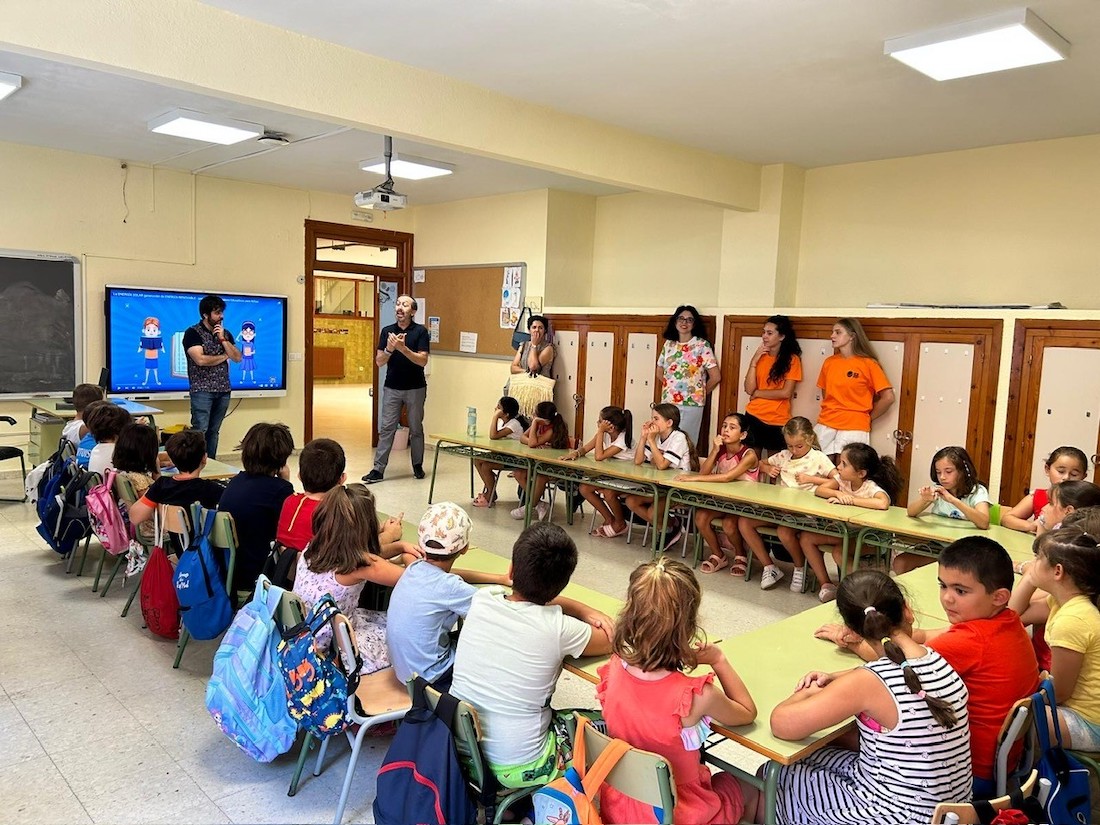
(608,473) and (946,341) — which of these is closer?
(608,473)

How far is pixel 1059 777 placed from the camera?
1.79 m

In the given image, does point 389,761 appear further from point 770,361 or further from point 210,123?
point 210,123

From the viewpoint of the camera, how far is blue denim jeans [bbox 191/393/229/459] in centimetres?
675

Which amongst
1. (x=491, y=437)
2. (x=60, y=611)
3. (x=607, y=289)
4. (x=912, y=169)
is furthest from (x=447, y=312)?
(x=60, y=611)

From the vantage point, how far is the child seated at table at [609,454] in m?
5.53

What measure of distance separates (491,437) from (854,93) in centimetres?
345

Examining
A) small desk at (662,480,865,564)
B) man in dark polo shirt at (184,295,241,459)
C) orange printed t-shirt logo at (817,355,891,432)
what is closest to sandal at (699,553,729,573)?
small desk at (662,480,865,564)

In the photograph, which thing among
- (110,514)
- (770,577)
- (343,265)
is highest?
(343,265)

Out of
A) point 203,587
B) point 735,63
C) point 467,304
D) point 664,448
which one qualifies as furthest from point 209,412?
point 735,63

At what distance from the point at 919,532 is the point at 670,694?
7.55 feet

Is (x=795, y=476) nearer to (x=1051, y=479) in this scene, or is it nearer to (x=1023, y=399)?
(x=1051, y=479)

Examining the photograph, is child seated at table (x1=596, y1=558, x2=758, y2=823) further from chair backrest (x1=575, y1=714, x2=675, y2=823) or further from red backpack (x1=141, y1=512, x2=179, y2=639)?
red backpack (x1=141, y1=512, x2=179, y2=639)

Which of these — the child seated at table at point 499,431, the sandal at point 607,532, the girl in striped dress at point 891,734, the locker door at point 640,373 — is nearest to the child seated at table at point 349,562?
the girl in striped dress at point 891,734

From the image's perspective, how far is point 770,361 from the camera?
592 cm
